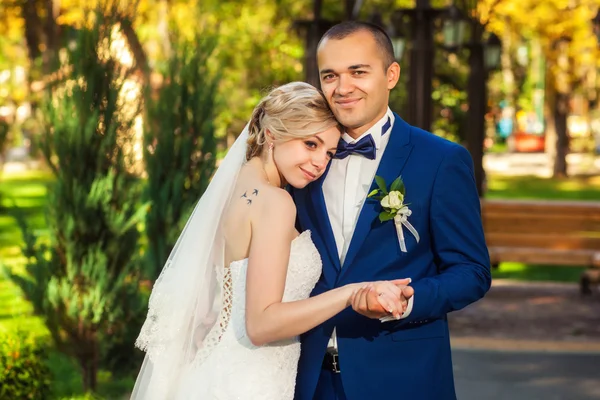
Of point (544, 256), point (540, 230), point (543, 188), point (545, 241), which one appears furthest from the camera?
point (543, 188)

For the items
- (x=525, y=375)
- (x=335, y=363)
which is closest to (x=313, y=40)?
(x=525, y=375)

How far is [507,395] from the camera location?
8055mm

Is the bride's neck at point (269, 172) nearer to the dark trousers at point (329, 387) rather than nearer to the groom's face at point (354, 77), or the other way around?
the groom's face at point (354, 77)

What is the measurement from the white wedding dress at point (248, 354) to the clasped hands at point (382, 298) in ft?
1.40

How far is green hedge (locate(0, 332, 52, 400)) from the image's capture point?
645 centimetres

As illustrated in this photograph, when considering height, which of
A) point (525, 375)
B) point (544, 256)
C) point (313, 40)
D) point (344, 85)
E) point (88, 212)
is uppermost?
point (344, 85)

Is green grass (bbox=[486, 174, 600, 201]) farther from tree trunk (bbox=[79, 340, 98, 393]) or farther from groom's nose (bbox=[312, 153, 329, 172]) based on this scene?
groom's nose (bbox=[312, 153, 329, 172])

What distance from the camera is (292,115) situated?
12.4 feet

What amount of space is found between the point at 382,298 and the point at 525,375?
5782 mm

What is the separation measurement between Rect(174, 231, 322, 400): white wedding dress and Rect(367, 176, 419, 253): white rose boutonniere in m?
0.34

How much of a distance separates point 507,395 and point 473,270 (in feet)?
15.5

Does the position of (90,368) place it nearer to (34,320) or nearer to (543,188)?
(34,320)

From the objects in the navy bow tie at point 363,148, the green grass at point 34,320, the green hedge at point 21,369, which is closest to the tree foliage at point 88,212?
the green grass at point 34,320

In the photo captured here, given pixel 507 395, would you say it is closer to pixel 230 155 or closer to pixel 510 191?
pixel 230 155
